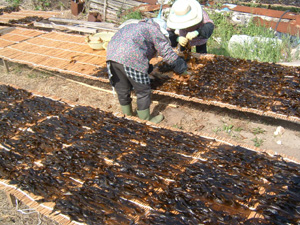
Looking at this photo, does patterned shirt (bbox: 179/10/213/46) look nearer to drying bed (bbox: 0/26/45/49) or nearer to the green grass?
the green grass

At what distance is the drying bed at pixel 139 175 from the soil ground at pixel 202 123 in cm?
77

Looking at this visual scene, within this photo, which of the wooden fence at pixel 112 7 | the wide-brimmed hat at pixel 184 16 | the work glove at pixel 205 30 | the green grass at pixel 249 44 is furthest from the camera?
the wooden fence at pixel 112 7


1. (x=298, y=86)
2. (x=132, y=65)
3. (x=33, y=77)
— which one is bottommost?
(x=33, y=77)

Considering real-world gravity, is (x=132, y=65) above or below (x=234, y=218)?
above

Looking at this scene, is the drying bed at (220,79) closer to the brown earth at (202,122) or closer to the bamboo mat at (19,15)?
the brown earth at (202,122)

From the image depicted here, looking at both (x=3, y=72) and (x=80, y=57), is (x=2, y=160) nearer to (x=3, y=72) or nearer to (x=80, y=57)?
(x=80, y=57)

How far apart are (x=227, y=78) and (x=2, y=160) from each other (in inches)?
160

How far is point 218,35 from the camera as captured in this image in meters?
9.41

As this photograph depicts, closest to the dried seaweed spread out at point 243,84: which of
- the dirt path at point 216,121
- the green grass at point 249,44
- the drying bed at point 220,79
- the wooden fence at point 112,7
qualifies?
the drying bed at point 220,79

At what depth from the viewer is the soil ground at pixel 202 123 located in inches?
160

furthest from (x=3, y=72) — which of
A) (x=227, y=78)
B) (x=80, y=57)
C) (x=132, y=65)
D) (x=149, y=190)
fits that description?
(x=149, y=190)

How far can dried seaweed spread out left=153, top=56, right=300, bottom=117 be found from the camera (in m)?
4.72

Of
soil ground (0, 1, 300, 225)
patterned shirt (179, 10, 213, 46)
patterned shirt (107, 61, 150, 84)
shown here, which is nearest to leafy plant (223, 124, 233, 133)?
soil ground (0, 1, 300, 225)

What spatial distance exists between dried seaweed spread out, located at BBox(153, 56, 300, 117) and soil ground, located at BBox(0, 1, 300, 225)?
70 centimetres
